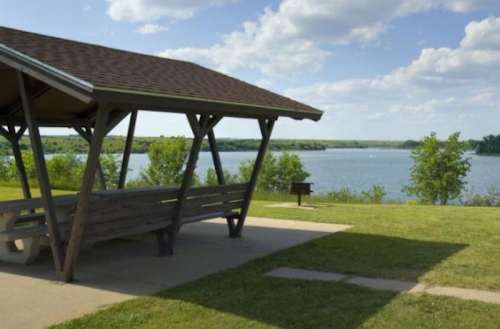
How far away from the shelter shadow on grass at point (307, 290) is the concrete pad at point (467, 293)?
0.55 m

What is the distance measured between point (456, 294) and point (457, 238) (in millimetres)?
4166

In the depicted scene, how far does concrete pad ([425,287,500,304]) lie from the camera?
5682mm

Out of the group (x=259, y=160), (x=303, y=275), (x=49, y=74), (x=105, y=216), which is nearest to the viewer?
(x=49, y=74)

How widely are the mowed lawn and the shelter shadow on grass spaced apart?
1 cm

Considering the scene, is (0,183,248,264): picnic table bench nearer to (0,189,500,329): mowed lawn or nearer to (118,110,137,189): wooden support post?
(0,189,500,329): mowed lawn

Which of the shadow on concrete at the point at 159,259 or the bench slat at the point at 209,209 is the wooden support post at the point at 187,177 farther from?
the bench slat at the point at 209,209

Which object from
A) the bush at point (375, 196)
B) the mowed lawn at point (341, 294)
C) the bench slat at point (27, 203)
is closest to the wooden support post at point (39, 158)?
the bench slat at point (27, 203)

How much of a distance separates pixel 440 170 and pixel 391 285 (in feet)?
113

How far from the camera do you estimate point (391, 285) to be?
6227 mm

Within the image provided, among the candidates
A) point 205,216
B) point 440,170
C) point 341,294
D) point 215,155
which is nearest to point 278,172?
point 440,170

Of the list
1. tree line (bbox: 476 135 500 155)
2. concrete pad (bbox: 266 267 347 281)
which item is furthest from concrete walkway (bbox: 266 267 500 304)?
tree line (bbox: 476 135 500 155)

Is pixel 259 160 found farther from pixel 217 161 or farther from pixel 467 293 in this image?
pixel 467 293

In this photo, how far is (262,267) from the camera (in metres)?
7.15

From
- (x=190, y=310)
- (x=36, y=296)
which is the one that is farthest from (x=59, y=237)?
(x=190, y=310)
